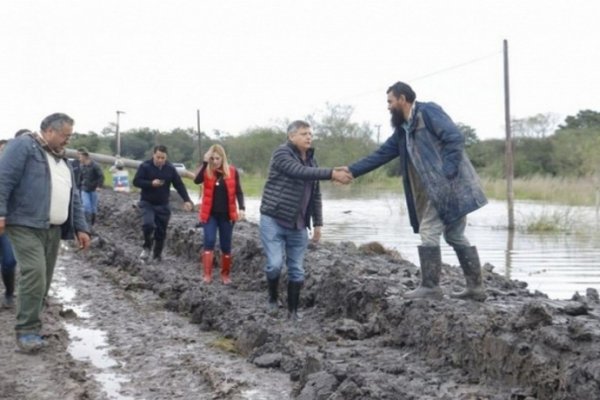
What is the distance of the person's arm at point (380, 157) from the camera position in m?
7.37

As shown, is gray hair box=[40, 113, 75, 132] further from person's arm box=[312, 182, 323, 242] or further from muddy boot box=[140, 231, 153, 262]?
muddy boot box=[140, 231, 153, 262]

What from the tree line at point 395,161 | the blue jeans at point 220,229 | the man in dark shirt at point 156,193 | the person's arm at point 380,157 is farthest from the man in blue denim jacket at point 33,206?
the tree line at point 395,161

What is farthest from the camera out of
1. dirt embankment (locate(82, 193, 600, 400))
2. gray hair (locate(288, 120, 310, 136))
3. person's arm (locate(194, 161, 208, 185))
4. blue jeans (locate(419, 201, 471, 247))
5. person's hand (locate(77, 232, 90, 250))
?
person's arm (locate(194, 161, 208, 185))

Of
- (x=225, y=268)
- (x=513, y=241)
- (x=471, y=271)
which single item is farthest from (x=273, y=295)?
(x=513, y=241)

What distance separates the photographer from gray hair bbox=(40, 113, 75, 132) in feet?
23.0

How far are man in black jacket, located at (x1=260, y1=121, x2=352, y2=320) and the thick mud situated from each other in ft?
1.79

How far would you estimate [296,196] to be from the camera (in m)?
7.79

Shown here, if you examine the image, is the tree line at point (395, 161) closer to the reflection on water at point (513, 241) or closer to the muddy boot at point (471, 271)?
the reflection on water at point (513, 241)

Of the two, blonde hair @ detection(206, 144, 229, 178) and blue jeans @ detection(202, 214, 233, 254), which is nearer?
blonde hair @ detection(206, 144, 229, 178)

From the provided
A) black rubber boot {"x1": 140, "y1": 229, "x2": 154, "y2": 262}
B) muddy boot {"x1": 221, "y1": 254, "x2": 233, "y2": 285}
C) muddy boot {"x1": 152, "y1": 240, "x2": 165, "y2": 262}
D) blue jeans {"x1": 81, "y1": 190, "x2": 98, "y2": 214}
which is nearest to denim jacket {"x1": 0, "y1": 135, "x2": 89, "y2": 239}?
Answer: muddy boot {"x1": 221, "y1": 254, "x2": 233, "y2": 285}

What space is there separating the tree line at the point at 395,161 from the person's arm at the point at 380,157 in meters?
37.6

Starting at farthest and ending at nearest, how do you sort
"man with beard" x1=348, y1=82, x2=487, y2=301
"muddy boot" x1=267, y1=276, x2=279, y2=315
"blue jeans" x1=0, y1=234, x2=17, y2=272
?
1. "blue jeans" x1=0, y1=234, x2=17, y2=272
2. "muddy boot" x1=267, y1=276, x2=279, y2=315
3. "man with beard" x1=348, y1=82, x2=487, y2=301

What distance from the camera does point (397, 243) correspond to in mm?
19156

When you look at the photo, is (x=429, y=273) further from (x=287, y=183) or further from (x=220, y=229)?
(x=220, y=229)
